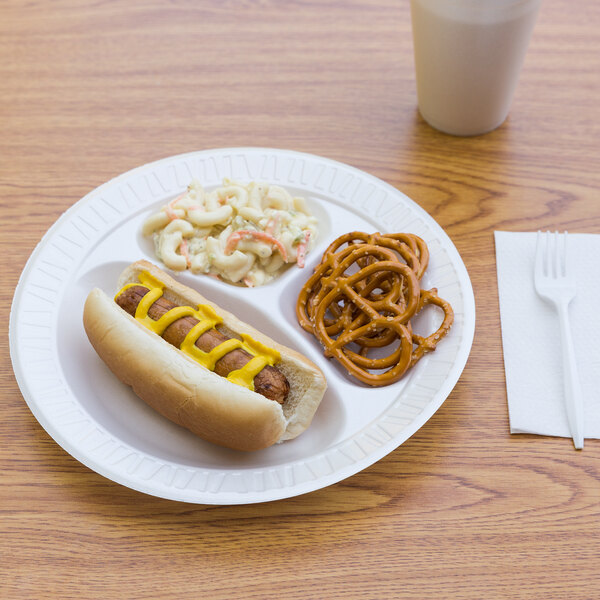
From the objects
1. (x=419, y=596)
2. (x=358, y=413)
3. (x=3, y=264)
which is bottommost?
(x=419, y=596)

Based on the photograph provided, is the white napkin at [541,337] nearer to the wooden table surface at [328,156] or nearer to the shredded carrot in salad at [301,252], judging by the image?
the wooden table surface at [328,156]

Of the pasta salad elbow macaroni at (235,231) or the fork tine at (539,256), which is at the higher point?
the pasta salad elbow macaroni at (235,231)

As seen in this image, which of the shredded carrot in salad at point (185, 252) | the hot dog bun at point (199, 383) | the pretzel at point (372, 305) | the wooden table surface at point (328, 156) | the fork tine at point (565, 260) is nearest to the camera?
the wooden table surface at point (328, 156)

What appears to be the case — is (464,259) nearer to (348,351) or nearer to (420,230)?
(420,230)

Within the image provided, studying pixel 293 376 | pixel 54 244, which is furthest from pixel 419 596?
pixel 54 244

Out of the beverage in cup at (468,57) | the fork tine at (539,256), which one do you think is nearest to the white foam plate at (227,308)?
the fork tine at (539,256)

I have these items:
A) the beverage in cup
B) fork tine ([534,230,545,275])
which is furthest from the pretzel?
the beverage in cup

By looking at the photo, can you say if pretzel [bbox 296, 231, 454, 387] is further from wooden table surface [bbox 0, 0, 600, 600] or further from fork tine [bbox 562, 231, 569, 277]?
fork tine [bbox 562, 231, 569, 277]
